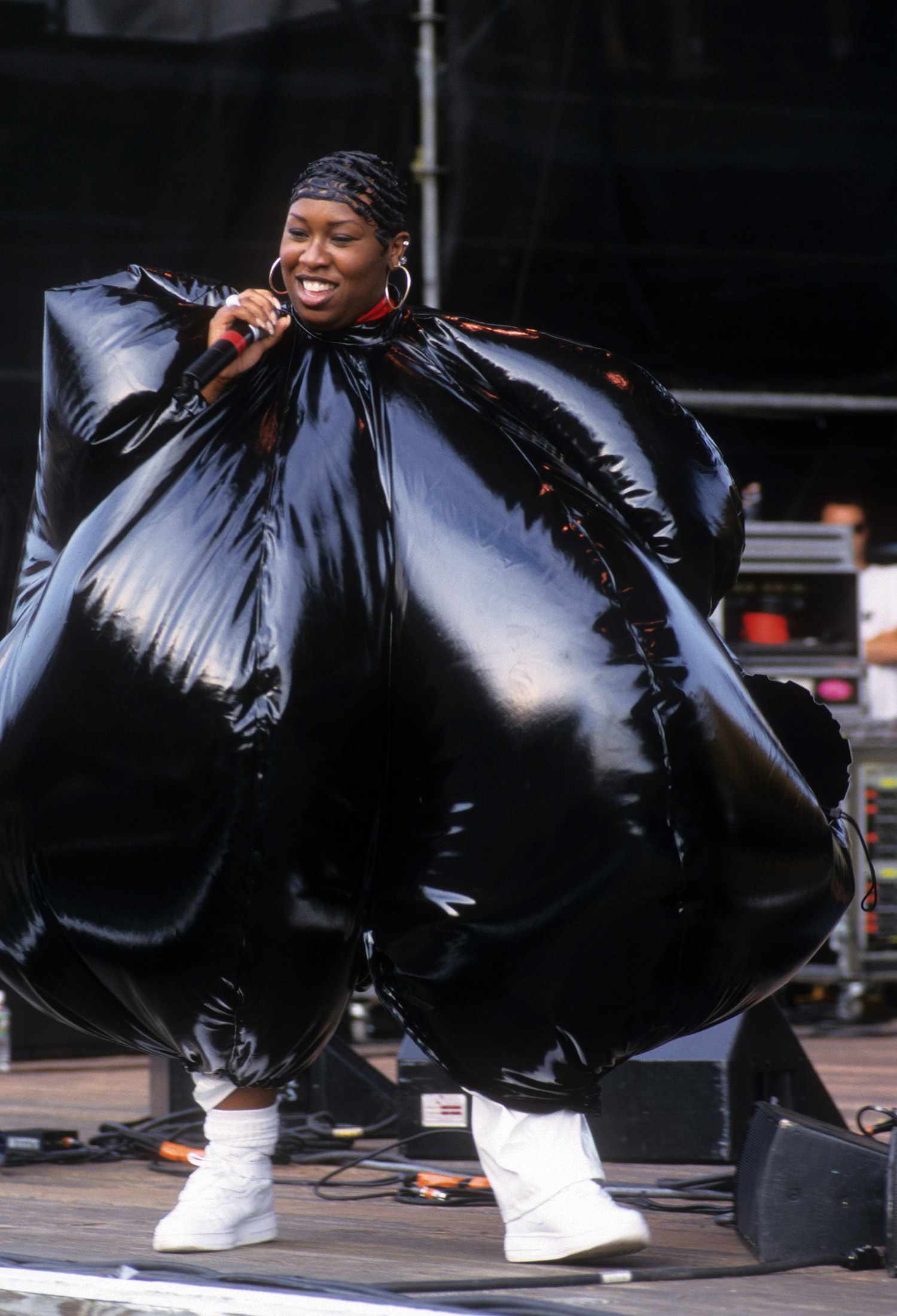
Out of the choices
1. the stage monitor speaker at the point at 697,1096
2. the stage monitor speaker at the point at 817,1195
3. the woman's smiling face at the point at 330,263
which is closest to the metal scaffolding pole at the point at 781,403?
the stage monitor speaker at the point at 697,1096

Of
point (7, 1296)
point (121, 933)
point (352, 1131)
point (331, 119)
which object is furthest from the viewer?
point (331, 119)

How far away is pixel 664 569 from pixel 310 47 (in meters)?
3.65

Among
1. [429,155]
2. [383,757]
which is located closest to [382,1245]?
[383,757]

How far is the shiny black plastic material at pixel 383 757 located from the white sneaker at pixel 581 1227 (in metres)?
0.12

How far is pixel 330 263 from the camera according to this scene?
2113 millimetres

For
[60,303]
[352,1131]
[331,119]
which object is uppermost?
[331,119]

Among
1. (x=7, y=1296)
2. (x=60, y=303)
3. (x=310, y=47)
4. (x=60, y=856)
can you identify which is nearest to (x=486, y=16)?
(x=310, y=47)

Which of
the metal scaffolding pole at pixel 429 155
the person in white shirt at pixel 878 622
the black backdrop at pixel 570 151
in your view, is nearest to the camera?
the metal scaffolding pole at pixel 429 155

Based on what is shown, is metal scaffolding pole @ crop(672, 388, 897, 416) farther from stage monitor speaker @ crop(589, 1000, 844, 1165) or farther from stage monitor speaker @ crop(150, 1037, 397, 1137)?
stage monitor speaker @ crop(589, 1000, 844, 1165)

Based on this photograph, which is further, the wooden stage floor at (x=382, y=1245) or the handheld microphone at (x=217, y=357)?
the handheld microphone at (x=217, y=357)

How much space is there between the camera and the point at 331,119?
5.20 m

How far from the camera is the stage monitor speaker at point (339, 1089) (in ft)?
11.0

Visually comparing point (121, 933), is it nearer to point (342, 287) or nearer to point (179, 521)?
point (179, 521)

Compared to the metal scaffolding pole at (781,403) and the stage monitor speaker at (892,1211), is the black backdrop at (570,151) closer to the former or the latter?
the metal scaffolding pole at (781,403)
